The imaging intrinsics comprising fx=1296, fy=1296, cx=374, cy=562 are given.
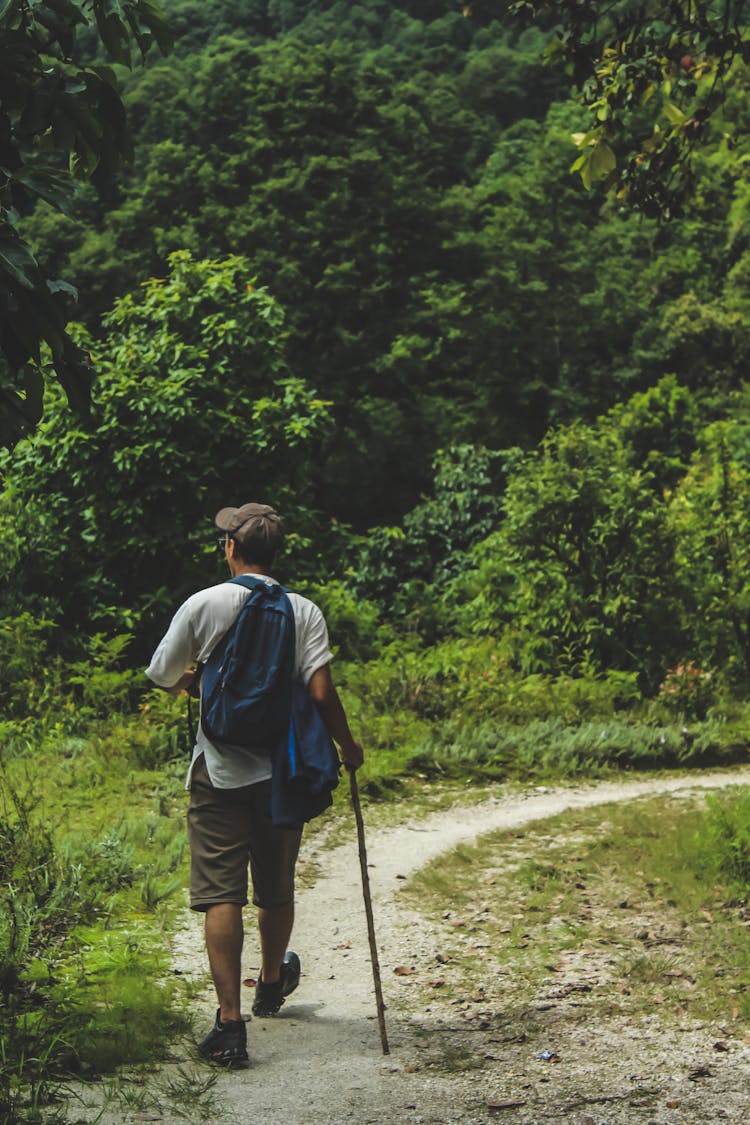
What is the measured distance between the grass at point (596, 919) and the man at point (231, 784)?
127 cm

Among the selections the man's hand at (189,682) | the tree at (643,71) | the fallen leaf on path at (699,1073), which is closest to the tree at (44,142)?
the man's hand at (189,682)

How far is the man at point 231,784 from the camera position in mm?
4488

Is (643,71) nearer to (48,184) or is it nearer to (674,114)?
(674,114)

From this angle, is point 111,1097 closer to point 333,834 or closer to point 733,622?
point 333,834

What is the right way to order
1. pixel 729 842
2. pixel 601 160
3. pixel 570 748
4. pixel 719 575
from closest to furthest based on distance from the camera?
pixel 601 160, pixel 729 842, pixel 570 748, pixel 719 575

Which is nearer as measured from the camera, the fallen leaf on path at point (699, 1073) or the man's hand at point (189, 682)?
the fallen leaf on path at point (699, 1073)

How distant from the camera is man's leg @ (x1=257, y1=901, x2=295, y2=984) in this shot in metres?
4.82

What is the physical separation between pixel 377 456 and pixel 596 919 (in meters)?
25.4

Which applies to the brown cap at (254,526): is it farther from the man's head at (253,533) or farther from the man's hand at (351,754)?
the man's hand at (351,754)

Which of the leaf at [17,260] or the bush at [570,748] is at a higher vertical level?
the leaf at [17,260]

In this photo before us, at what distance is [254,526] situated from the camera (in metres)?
4.70

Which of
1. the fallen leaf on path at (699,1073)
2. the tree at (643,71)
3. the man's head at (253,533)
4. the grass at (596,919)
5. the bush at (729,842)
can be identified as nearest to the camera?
the fallen leaf on path at (699,1073)

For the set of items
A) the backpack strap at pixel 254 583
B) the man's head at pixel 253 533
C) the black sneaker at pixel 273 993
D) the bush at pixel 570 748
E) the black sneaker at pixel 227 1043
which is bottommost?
the bush at pixel 570 748

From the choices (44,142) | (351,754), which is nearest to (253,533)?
(351,754)
